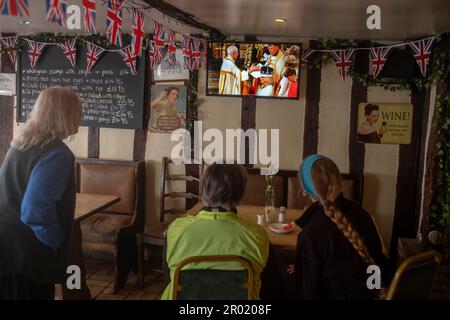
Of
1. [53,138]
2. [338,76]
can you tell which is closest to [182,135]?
[338,76]

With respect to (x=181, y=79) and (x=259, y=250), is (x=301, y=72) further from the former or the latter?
(x=259, y=250)

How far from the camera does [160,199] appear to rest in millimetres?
4660

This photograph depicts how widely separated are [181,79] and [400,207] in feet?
8.69

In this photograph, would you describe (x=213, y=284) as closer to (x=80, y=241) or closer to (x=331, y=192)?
(x=331, y=192)

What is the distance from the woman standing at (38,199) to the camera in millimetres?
2020

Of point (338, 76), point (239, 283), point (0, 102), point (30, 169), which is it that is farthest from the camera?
point (0, 102)

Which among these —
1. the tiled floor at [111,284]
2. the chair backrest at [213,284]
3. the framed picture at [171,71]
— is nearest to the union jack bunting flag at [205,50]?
the framed picture at [171,71]

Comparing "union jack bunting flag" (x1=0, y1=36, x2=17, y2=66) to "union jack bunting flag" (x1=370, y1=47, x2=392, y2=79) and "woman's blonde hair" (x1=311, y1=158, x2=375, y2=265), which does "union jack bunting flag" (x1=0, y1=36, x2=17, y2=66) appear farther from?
"woman's blonde hair" (x1=311, y1=158, x2=375, y2=265)

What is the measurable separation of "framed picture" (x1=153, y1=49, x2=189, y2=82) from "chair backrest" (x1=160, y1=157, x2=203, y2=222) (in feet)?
2.85

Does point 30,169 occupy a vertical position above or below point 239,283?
above

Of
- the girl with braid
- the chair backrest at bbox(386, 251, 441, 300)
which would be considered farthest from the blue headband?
the chair backrest at bbox(386, 251, 441, 300)

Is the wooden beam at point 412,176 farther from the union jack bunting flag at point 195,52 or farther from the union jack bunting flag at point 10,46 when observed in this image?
the union jack bunting flag at point 10,46

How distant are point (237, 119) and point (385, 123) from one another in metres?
1.51

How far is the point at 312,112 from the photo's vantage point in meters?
4.54
